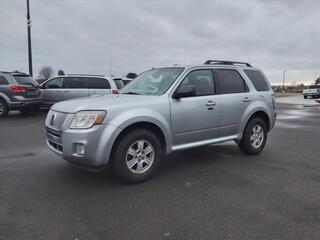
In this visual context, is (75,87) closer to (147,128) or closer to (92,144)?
(147,128)

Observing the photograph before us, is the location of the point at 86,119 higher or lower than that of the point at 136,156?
higher

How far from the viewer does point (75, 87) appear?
1356cm

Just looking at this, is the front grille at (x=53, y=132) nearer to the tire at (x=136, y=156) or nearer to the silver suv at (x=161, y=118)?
the silver suv at (x=161, y=118)

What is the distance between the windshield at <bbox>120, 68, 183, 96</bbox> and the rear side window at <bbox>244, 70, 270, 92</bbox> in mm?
1848

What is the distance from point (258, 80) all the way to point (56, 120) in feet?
13.9

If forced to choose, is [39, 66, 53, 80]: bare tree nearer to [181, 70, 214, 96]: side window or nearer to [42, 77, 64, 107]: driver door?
[42, 77, 64, 107]: driver door

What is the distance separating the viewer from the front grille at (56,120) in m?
4.43

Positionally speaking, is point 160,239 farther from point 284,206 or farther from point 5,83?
point 5,83

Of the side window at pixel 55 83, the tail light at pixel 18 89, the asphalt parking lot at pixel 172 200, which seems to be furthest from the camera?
the side window at pixel 55 83

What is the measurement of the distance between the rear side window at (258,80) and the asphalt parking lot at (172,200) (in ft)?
4.80

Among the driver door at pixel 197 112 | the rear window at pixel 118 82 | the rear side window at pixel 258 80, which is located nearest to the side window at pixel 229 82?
the driver door at pixel 197 112

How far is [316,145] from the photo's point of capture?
751 cm

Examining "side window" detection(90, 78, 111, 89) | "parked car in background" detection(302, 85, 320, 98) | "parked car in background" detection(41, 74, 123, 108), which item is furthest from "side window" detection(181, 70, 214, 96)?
"parked car in background" detection(302, 85, 320, 98)

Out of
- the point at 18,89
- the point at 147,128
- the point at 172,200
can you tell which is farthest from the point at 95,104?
the point at 18,89
